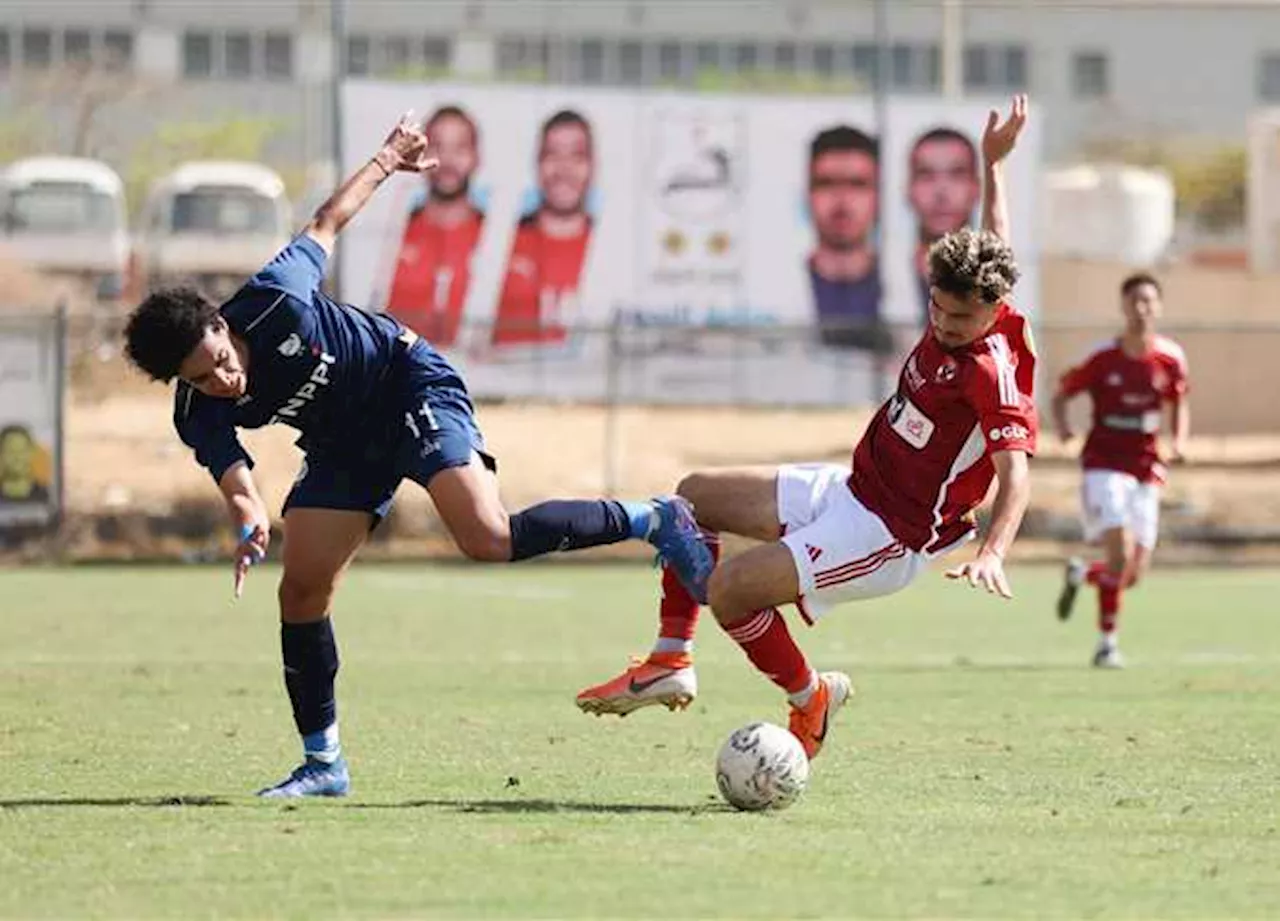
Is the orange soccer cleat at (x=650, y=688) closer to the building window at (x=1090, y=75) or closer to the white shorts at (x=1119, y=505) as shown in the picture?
the white shorts at (x=1119, y=505)

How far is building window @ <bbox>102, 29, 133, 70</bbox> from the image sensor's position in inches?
2126

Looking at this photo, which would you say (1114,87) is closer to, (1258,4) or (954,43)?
(1258,4)

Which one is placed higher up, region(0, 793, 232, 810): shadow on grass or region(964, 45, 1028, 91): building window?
region(964, 45, 1028, 91): building window

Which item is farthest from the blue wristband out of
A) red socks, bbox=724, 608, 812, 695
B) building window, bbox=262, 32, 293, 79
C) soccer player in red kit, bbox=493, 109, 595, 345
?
building window, bbox=262, 32, 293, 79

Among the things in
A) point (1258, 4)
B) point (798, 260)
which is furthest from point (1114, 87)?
point (798, 260)

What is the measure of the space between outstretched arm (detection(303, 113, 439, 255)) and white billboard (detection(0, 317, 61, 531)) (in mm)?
16103

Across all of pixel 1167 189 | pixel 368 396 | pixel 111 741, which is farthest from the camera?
pixel 1167 189

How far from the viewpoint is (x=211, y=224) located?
43.1m

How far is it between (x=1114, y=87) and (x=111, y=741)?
5049 centimetres

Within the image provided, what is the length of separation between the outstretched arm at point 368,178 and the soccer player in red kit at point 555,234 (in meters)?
25.5

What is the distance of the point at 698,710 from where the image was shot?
44.5 ft

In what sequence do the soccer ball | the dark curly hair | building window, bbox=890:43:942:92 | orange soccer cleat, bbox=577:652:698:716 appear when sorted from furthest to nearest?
1. building window, bbox=890:43:942:92
2. orange soccer cleat, bbox=577:652:698:716
3. the soccer ball
4. the dark curly hair

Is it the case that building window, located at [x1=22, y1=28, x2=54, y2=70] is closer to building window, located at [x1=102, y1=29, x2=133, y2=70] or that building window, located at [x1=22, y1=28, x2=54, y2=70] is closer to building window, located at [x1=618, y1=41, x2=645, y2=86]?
building window, located at [x1=102, y1=29, x2=133, y2=70]

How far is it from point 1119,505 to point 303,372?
895cm
